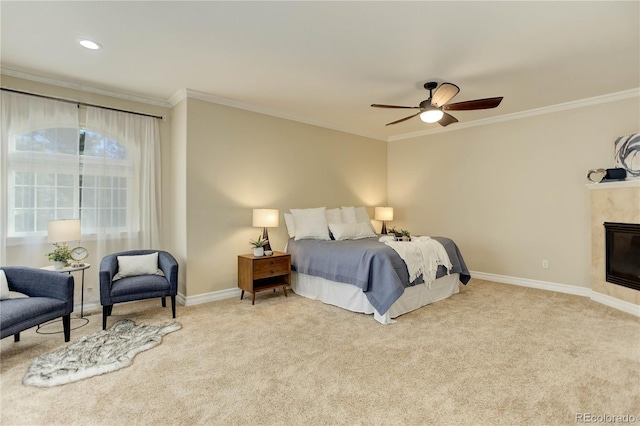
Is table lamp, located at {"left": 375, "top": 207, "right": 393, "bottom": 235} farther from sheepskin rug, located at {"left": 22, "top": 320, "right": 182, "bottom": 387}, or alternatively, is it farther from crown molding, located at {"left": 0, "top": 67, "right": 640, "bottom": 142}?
sheepskin rug, located at {"left": 22, "top": 320, "right": 182, "bottom": 387}

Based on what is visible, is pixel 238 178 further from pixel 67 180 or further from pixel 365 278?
pixel 365 278

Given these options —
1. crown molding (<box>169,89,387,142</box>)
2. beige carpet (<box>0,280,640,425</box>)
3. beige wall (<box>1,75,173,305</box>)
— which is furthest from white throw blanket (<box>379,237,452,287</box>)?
beige wall (<box>1,75,173,305</box>)

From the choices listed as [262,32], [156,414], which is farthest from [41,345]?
[262,32]

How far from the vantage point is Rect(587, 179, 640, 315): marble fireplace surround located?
12.2 feet

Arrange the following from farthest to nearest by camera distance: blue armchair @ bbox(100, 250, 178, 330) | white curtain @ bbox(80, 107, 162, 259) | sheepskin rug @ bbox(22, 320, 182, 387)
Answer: white curtain @ bbox(80, 107, 162, 259)
blue armchair @ bbox(100, 250, 178, 330)
sheepskin rug @ bbox(22, 320, 182, 387)

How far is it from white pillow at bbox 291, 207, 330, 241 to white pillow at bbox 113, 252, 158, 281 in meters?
1.93

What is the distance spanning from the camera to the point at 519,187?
5.04m

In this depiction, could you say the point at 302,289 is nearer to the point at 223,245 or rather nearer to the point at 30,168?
the point at 223,245

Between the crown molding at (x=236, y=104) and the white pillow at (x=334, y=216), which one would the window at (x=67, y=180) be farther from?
the white pillow at (x=334, y=216)

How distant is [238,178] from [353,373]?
3076 mm

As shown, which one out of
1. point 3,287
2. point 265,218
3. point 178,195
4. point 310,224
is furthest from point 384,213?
point 3,287

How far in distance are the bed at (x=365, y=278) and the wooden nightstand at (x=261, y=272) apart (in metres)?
0.23

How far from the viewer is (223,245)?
4.42 m

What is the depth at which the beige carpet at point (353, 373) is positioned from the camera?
194 centimetres
